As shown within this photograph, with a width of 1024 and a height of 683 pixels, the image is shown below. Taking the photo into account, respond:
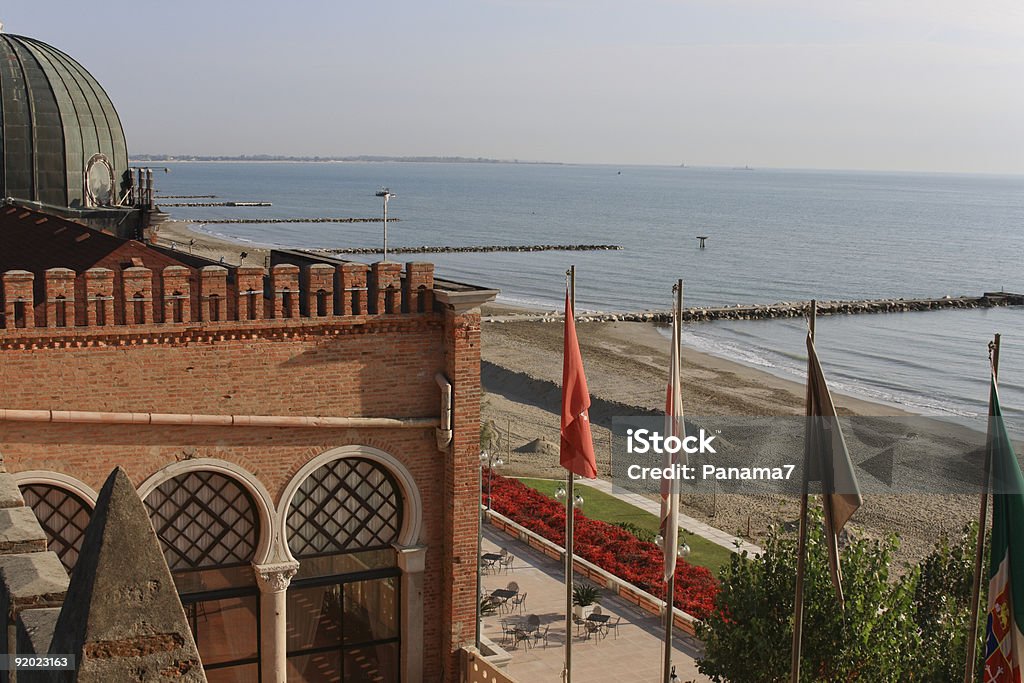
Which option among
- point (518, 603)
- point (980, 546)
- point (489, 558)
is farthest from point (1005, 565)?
point (489, 558)

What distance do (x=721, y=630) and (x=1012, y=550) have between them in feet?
27.3

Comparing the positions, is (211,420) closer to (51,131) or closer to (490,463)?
(51,131)

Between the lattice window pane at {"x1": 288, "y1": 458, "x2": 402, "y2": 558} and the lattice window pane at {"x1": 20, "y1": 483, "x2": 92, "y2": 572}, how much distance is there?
3242 millimetres

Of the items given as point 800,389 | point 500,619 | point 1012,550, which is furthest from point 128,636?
point 800,389

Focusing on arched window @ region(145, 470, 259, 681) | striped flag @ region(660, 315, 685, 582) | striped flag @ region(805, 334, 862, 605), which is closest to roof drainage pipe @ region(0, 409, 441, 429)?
arched window @ region(145, 470, 259, 681)

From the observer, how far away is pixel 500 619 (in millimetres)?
26938

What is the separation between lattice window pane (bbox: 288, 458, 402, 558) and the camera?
1838 cm

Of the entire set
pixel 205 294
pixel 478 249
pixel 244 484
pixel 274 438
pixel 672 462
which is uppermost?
pixel 205 294

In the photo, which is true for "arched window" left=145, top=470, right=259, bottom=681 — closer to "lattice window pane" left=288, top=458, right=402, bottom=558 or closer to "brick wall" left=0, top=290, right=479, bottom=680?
"brick wall" left=0, top=290, right=479, bottom=680

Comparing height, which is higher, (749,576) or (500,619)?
(749,576)

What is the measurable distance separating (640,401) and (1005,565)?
4749 centimetres

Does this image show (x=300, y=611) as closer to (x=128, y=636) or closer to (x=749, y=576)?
(x=749, y=576)

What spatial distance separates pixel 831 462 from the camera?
13.5m

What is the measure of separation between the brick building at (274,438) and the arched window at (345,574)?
0.03 m
